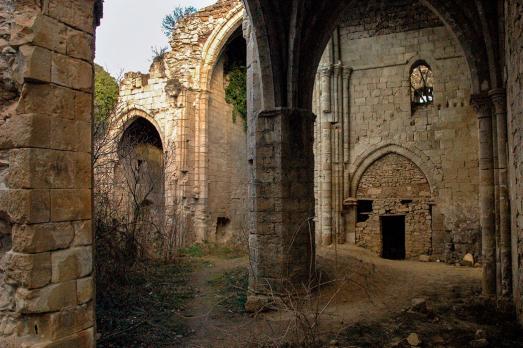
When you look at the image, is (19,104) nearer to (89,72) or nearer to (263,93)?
(89,72)

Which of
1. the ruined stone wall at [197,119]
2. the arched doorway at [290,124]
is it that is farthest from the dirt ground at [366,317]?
the ruined stone wall at [197,119]

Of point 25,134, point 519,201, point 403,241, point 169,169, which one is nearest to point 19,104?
point 25,134

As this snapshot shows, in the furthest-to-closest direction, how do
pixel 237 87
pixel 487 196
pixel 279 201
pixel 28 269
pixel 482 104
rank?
1. pixel 237 87
2. pixel 482 104
3. pixel 487 196
4. pixel 279 201
5. pixel 28 269

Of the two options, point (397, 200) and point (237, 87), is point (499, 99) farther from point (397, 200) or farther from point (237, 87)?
point (237, 87)

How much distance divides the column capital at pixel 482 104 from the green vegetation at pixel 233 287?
5.35 metres

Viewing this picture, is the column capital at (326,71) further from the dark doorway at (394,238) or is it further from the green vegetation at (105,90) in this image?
the green vegetation at (105,90)

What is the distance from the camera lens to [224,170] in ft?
45.5

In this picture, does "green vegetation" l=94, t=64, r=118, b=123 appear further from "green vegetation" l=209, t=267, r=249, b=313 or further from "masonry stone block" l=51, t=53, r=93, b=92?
"masonry stone block" l=51, t=53, r=93, b=92

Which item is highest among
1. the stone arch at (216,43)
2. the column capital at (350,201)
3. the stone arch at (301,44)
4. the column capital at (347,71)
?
the stone arch at (216,43)

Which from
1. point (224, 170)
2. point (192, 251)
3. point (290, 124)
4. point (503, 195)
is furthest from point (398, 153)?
point (192, 251)

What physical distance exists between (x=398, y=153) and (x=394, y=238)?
2.86 m

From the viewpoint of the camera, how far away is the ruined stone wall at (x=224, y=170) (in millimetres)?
13422

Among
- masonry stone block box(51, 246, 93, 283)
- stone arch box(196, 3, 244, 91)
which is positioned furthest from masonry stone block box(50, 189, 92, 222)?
stone arch box(196, 3, 244, 91)

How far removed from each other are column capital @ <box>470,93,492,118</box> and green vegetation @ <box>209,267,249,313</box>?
535cm
